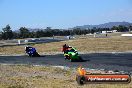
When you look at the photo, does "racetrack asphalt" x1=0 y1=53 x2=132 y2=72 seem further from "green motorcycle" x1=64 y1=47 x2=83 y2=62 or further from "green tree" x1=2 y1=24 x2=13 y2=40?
"green tree" x1=2 y1=24 x2=13 y2=40

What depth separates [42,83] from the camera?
2059 centimetres

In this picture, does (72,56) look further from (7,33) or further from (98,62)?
(7,33)

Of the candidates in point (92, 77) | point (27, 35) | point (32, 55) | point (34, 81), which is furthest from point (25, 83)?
point (27, 35)

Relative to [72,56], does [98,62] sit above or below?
below

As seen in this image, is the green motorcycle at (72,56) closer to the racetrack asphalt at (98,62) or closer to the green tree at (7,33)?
the racetrack asphalt at (98,62)

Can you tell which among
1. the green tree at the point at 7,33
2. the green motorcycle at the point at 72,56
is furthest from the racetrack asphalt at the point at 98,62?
the green tree at the point at 7,33

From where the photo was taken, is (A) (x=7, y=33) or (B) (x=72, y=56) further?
(A) (x=7, y=33)

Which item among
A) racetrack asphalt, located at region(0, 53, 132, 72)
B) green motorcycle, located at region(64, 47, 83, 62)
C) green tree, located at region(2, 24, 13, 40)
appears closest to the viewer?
racetrack asphalt, located at region(0, 53, 132, 72)

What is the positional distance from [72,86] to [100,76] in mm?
5138

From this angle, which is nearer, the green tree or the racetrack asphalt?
the racetrack asphalt

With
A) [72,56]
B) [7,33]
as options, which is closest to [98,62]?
[72,56]

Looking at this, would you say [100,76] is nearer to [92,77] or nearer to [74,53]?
[92,77]

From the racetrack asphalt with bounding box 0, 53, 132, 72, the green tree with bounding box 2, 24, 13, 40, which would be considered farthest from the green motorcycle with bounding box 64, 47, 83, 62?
the green tree with bounding box 2, 24, 13, 40

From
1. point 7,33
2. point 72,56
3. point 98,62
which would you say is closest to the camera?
point 98,62
